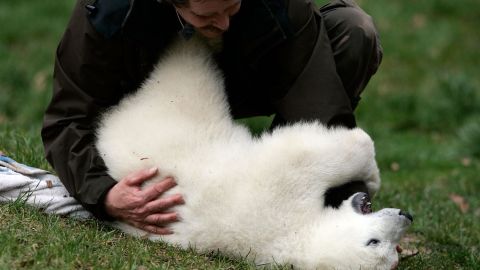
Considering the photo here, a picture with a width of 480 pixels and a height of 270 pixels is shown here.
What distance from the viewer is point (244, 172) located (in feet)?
12.4

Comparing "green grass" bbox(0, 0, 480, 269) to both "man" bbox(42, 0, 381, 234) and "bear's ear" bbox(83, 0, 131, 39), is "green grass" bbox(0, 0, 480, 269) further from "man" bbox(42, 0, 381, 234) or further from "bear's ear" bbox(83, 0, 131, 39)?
"bear's ear" bbox(83, 0, 131, 39)

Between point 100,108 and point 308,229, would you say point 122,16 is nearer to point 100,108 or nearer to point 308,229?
point 100,108

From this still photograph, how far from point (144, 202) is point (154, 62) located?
0.73 m

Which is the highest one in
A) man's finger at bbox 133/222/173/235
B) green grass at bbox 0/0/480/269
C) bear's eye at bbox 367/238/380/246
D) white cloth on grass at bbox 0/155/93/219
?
bear's eye at bbox 367/238/380/246

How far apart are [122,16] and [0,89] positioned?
687 centimetres

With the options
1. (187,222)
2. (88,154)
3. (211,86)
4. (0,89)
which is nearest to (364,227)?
(187,222)

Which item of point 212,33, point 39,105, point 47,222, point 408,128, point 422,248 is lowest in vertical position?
point 408,128

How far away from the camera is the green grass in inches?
148

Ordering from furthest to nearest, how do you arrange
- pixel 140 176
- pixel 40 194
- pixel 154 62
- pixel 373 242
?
1. pixel 40 194
2. pixel 154 62
3. pixel 140 176
4. pixel 373 242

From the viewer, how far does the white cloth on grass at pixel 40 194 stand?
4.28m

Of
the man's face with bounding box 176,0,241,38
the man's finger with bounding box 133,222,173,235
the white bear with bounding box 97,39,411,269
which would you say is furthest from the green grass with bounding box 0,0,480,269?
the man's face with bounding box 176,0,241,38

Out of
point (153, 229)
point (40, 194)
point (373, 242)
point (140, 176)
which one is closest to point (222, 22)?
point (140, 176)

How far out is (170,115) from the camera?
4004 mm

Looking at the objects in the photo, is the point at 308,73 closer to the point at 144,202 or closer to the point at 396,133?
the point at 144,202
